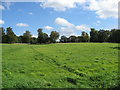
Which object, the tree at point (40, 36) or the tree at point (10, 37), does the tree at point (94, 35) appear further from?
the tree at point (10, 37)

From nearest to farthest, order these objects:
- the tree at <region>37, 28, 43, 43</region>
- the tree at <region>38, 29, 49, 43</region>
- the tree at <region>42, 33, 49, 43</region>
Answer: the tree at <region>37, 28, 43, 43</region> → the tree at <region>38, 29, 49, 43</region> → the tree at <region>42, 33, 49, 43</region>

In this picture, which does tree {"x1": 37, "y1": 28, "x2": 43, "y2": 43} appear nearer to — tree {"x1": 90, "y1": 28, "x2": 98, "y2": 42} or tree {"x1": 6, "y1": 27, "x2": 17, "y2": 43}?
tree {"x1": 6, "y1": 27, "x2": 17, "y2": 43}

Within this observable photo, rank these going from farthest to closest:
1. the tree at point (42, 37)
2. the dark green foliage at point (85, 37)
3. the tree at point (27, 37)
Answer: the dark green foliage at point (85, 37) < the tree at point (27, 37) < the tree at point (42, 37)

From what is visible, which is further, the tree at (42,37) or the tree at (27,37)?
the tree at (27,37)

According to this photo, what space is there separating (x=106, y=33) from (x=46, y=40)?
1709 inches

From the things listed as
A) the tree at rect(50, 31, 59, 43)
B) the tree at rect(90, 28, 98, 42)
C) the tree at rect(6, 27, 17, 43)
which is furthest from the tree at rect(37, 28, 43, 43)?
the tree at rect(90, 28, 98, 42)

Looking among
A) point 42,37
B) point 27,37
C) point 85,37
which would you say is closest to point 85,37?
point 85,37

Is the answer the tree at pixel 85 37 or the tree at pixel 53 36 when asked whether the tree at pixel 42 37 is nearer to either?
the tree at pixel 53 36

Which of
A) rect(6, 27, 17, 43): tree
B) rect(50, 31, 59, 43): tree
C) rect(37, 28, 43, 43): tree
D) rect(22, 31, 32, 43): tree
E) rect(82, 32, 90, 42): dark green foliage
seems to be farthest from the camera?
rect(82, 32, 90, 42): dark green foliage

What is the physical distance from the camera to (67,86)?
394 inches

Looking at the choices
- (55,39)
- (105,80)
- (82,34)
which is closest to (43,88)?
(105,80)

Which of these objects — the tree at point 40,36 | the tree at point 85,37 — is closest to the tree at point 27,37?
the tree at point 40,36

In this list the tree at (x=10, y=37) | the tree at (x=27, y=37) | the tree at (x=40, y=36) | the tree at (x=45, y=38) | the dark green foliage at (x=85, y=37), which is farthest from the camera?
the dark green foliage at (x=85, y=37)

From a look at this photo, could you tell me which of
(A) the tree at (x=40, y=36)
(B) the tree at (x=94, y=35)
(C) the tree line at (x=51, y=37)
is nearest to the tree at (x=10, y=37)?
(C) the tree line at (x=51, y=37)
